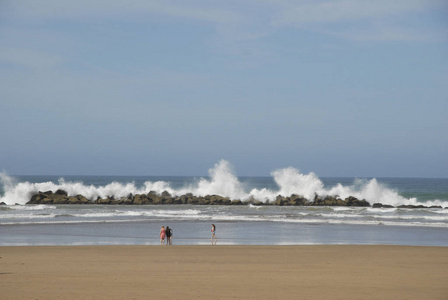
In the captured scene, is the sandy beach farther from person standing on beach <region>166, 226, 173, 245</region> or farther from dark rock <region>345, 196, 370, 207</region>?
dark rock <region>345, 196, 370, 207</region>

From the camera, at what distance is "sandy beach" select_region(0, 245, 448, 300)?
1080cm

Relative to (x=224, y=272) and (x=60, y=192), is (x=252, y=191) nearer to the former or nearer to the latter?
(x=60, y=192)

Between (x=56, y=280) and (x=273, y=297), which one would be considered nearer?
(x=273, y=297)

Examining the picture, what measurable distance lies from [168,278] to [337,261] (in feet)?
18.3

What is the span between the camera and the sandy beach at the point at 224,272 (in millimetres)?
10797

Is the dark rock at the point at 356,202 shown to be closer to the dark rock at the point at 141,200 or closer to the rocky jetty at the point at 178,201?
the rocky jetty at the point at 178,201

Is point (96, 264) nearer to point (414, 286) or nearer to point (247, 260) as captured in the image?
point (247, 260)

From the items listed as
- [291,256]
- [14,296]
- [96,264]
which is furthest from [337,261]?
[14,296]

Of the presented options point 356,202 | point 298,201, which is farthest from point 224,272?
point 298,201

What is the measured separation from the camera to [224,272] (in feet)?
44.2

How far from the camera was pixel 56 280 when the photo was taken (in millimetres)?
11953

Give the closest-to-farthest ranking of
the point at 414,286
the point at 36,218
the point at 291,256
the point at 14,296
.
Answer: the point at 14,296, the point at 414,286, the point at 291,256, the point at 36,218

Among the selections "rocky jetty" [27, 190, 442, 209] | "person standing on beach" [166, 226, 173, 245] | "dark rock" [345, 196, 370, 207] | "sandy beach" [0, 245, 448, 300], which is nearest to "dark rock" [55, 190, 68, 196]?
"rocky jetty" [27, 190, 442, 209]

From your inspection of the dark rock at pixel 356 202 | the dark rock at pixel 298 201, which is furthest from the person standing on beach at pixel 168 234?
the dark rock at pixel 298 201
